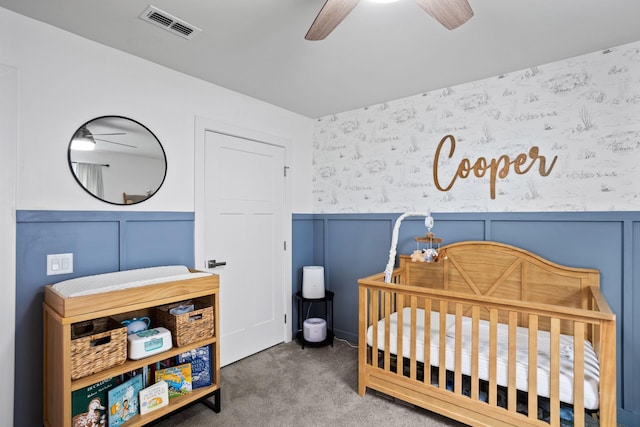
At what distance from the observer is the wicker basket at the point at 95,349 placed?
1.56 meters

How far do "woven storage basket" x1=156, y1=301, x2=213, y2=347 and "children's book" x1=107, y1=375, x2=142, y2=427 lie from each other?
0.28m

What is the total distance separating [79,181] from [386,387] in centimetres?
231

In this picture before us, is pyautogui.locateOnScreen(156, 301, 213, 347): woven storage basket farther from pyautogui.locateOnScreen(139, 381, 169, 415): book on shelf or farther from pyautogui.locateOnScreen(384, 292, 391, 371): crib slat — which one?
pyautogui.locateOnScreen(384, 292, 391, 371): crib slat

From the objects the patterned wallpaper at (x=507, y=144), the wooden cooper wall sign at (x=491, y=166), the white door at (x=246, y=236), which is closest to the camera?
the patterned wallpaper at (x=507, y=144)

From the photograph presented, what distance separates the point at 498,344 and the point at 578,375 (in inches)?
18.0

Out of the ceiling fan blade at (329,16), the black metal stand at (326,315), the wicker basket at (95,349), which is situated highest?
the ceiling fan blade at (329,16)

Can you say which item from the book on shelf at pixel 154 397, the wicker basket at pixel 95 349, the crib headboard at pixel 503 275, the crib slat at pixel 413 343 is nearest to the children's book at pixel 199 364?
the book on shelf at pixel 154 397

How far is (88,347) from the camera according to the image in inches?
62.7

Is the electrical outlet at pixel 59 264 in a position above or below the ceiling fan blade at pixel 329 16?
below

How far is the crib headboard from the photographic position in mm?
2178

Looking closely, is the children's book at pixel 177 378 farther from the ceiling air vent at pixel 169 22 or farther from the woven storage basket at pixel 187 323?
the ceiling air vent at pixel 169 22

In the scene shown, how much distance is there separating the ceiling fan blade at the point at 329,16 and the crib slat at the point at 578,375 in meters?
1.79

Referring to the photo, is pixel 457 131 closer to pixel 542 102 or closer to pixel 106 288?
pixel 542 102

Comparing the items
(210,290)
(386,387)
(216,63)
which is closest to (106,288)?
(210,290)
